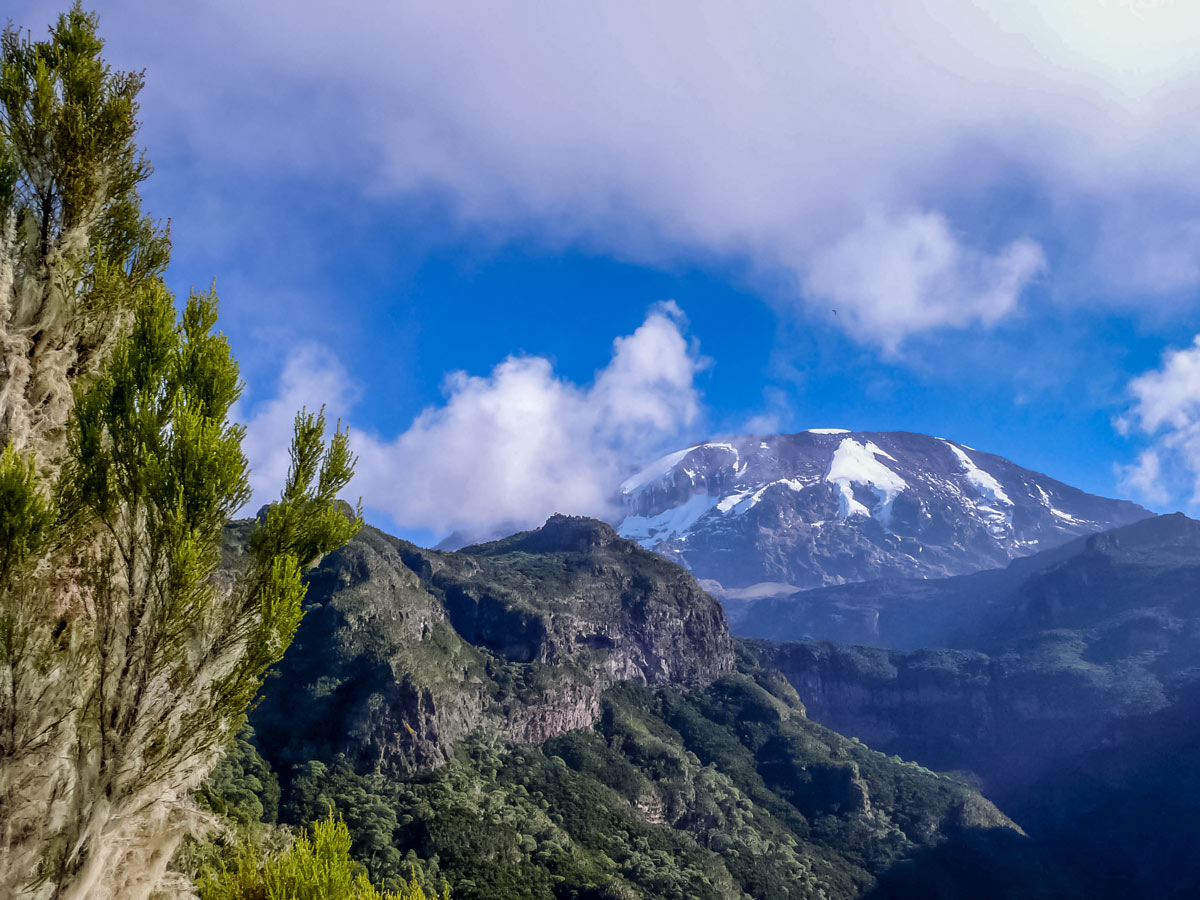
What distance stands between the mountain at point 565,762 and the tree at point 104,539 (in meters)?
89.0

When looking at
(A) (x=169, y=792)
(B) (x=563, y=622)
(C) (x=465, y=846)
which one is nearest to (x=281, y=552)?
(A) (x=169, y=792)

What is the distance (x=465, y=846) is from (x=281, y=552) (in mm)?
101340

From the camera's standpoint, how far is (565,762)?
135m

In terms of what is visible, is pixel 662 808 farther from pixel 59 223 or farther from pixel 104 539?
pixel 59 223

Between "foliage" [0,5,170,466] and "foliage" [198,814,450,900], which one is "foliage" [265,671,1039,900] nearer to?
"foliage" [198,814,450,900]

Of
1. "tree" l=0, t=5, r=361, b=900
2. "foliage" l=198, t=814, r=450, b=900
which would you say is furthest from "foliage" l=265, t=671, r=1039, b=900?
"tree" l=0, t=5, r=361, b=900

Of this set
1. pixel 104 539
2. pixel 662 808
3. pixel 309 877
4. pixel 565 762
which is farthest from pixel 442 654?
pixel 104 539

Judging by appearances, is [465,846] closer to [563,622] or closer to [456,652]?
[456,652]

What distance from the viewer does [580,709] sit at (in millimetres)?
152500

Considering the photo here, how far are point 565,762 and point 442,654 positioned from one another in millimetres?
34071

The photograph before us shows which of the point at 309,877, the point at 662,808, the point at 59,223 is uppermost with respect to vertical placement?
the point at 59,223

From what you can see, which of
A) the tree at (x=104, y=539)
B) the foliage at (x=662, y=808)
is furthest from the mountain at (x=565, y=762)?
the tree at (x=104, y=539)

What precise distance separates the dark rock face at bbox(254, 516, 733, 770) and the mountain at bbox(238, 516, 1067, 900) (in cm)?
46

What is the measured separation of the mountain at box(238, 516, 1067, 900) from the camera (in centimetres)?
9825
